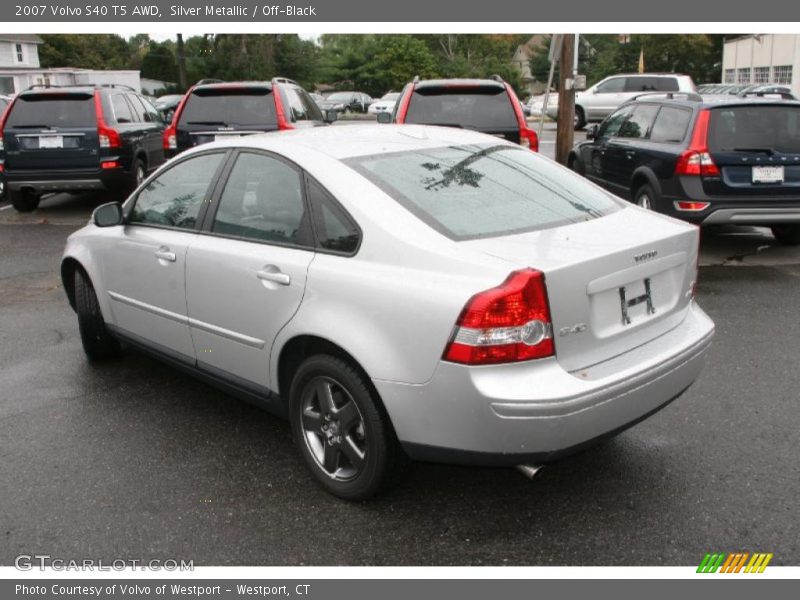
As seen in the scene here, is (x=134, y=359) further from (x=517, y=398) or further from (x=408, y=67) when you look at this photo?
(x=408, y=67)

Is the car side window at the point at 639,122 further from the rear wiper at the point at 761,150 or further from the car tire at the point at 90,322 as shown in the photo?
the car tire at the point at 90,322

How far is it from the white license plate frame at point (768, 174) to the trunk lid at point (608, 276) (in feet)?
16.1

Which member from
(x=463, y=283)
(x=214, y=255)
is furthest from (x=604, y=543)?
(x=214, y=255)

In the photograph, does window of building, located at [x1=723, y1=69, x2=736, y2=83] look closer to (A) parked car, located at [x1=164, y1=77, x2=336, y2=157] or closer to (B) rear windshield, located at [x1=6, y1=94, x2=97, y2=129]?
(A) parked car, located at [x1=164, y1=77, x2=336, y2=157]

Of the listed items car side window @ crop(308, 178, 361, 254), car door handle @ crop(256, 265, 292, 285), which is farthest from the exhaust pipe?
car door handle @ crop(256, 265, 292, 285)

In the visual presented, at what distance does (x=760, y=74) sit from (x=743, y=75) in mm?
3629

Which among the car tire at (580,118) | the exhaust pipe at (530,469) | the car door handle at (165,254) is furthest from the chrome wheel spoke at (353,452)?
the car tire at (580,118)

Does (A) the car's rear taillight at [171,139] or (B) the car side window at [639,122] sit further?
(A) the car's rear taillight at [171,139]

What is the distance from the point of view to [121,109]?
41.2 ft

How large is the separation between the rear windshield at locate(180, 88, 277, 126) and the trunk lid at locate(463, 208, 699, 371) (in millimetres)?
7891

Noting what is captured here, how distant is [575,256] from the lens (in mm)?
3248

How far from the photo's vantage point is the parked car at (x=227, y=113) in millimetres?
10914

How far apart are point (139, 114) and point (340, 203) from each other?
10958 mm

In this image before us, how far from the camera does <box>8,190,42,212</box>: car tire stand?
12287 millimetres
